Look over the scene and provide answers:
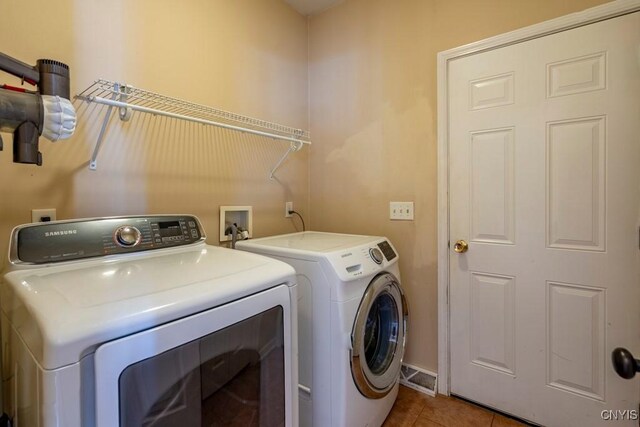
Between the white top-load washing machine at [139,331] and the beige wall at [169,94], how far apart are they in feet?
0.94

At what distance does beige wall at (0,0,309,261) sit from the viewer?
3.68ft

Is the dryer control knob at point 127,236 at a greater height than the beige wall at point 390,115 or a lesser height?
lesser

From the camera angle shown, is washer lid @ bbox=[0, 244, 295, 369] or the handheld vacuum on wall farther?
the handheld vacuum on wall

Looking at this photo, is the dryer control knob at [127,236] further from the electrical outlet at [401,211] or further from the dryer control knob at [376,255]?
the electrical outlet at [401,211]

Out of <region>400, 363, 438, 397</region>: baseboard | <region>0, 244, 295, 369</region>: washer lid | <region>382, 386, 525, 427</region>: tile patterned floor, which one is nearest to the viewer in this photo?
<region>0, 244, 295, 369</region>: washer lid

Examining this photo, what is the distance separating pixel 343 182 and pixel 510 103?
1.12m

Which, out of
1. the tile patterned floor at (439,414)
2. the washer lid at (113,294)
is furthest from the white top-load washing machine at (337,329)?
the washer lid at (113,294)

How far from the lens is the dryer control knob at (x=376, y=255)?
1.47 metres

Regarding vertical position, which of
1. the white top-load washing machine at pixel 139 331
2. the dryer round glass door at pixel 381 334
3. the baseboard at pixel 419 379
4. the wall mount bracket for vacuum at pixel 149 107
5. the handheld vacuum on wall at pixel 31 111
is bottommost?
the baseboard at pixel 419 379

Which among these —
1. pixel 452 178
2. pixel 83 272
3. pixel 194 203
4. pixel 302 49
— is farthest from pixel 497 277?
pixel 302 49

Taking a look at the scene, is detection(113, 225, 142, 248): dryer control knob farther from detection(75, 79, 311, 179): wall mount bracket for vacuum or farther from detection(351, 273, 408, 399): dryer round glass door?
detection(351, 273, 408, 399): dryer round glass door

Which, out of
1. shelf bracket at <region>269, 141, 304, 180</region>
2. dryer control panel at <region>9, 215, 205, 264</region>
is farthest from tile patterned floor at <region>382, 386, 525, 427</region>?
shelf bracket at <region>269, 141, 304, 180</region>

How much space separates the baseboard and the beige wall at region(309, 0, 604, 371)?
0.19 ft

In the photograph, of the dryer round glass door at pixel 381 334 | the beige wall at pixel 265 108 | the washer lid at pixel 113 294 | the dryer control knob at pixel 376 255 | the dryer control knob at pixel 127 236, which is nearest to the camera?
the washer lid at pixel 113 294
